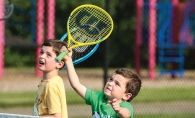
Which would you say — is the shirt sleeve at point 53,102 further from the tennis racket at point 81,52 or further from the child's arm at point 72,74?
the tennis racket at point 81,52

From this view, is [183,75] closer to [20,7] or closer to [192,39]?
[192,39]

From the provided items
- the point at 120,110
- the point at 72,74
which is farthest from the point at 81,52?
the point at 120,110

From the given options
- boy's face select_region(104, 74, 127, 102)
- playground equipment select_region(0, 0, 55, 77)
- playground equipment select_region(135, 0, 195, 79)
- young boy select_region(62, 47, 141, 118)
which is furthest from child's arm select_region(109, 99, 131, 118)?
playground equipment select_region(135, 0, 195, 79)

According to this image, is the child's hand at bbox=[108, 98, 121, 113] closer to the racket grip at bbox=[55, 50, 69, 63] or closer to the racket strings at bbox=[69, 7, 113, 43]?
the racket grip at bbox=[55, 50, 69, 63]

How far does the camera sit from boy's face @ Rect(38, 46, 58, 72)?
15.9ft

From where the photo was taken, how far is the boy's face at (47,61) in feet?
15.9

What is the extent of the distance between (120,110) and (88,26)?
3.71 ft

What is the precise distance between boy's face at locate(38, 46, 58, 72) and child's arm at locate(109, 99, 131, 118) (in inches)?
25.4

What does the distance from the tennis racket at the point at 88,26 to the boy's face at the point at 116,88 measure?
432 mm

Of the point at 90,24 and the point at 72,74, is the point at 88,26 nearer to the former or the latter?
the point at 90,24

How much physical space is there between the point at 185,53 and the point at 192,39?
53 centimetres

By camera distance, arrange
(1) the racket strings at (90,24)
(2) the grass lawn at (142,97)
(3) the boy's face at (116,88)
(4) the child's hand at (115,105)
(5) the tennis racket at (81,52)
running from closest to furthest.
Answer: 1. (4) the child's hand at (115,105)
2. (3) the boy's face at (116,88)
3. (5) the tennis racket at (81,52)
4. (1) the racket strings at (90,24)
5. (2) the grass lawn at (142,97)

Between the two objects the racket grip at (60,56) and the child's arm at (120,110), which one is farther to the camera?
the racket grip at (60,56)

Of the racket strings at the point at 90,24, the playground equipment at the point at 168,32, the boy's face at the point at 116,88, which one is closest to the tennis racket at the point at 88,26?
the racket strings at the point at 90,24
